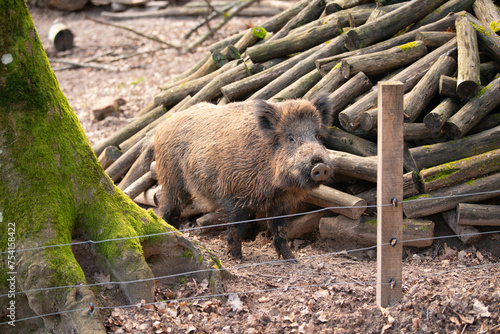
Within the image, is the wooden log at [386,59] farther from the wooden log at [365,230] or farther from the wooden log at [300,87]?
the wooden log at [365,230]

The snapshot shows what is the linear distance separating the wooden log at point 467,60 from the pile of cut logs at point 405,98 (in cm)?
2

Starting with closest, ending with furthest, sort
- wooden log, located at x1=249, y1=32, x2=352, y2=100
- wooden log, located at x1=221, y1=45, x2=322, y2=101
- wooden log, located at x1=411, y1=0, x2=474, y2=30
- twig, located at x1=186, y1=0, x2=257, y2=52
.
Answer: wooden log, located at x1=411, y1=0, x2=474, y2=30 → wooden log, located at x1=249, y1=32, x2=352, y2=100 → wooden log, located at x1=221, y1=45, x2=322, y2=101 → twig, located at x1=186, y1=0, x2=257, y2=52

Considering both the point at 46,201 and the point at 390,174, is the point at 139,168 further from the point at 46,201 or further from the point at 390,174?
the point at 390,174

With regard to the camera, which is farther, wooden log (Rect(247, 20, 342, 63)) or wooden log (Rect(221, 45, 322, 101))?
wooden log (Rect(247, 20, 342, 63))

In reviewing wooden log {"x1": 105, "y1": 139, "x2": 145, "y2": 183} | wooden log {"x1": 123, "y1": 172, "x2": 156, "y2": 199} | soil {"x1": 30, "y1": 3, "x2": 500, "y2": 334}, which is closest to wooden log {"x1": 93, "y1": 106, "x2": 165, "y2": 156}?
wooden log {"x1": 105, "y1": 139, "x2": 145, "y2": 183}

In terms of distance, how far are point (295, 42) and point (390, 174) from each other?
492cm

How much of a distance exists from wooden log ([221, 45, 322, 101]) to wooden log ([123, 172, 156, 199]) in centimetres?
199

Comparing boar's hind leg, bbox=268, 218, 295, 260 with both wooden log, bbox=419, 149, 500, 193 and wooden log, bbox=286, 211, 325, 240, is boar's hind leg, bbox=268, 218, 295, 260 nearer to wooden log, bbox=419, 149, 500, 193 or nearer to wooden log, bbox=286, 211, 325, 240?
wooden log, bbox=286, 211, 325, 240

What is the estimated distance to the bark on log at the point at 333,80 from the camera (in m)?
6.91

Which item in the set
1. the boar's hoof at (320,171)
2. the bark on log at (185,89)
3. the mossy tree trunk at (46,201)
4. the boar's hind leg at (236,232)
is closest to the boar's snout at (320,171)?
the boar's hoof at (320,171)

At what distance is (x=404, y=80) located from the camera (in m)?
6.60

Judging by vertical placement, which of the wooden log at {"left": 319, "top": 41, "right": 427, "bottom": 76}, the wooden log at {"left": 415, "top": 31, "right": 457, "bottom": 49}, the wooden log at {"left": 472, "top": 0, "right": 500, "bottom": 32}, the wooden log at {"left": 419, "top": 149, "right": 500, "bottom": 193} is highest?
the wooden log at {"left": 472, "top": 0, "right": 500, "bottom": 32}

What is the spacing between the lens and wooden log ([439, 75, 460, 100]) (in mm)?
6152

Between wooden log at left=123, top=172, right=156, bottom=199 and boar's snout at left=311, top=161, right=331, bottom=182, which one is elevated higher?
boar's snout at left=311, top=161, right=331, bottom=182
